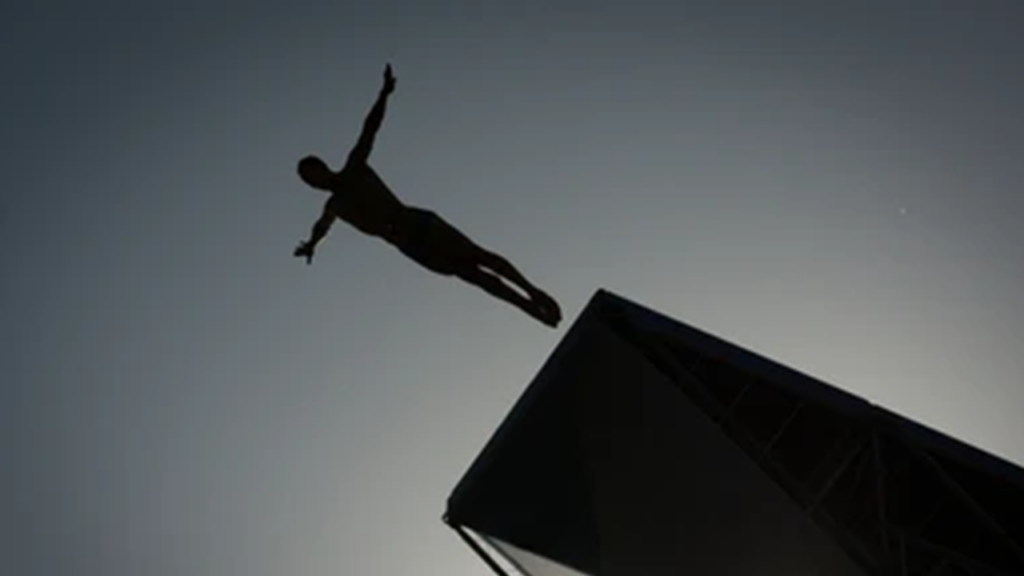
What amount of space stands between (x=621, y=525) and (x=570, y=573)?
1.72m

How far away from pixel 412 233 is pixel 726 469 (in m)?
4.79

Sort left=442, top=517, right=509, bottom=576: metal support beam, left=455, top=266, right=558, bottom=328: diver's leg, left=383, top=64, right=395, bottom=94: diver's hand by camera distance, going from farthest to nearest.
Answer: left=442, top=517, right=509, bottom=576: metal support beam → left=455, top=266, right=558, bottom=328: diver's leg → left=383, top=64, right=395, bottom=94: diver's hand

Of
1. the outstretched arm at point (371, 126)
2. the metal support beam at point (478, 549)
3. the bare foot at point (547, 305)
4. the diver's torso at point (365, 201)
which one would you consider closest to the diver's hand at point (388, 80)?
the outstretched arm at point (371, 126)

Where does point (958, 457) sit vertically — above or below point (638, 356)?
above

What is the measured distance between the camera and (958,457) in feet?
37.2

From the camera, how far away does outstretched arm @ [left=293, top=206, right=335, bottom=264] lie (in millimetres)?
12531

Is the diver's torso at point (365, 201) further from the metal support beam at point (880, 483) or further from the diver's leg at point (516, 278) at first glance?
the metal support beam at point (880, 483)

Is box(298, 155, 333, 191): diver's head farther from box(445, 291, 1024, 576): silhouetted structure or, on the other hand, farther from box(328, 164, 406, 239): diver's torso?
box(445, 291, 1024, 576): silhouetted structure

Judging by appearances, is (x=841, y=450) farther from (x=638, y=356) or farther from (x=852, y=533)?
(x=638, y=356)

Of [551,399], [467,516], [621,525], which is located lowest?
[467,516]

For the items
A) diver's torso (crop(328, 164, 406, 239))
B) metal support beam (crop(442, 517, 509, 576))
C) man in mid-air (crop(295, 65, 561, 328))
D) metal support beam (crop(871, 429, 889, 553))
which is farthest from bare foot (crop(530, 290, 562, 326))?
metal support beam (crop(871, 429, 889, 553))

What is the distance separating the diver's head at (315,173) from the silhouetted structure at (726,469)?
11.8 ft

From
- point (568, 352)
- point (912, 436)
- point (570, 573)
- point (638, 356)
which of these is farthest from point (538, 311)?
point (912, 436)

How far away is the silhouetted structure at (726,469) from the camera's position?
11180mm
